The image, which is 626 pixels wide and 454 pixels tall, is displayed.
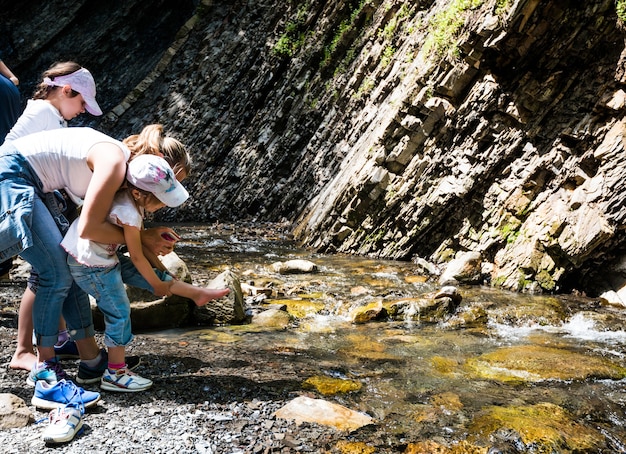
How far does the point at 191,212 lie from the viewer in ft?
60.4

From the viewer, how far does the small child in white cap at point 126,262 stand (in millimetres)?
3395

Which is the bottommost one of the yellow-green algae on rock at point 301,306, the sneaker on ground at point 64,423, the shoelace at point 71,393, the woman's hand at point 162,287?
the yellow-green algae on rock at point 301,306

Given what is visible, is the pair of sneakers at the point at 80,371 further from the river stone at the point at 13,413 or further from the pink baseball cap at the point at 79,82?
the pink baseball cap at the point at 79,82

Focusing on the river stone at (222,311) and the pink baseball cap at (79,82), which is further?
the river stone at (222,311)

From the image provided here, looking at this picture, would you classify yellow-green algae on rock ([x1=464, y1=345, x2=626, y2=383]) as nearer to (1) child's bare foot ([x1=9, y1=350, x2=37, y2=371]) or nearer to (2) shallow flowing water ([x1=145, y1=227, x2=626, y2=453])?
(2) shallow flowing water ([x1=145, y1=227, x2=626, y2=453])

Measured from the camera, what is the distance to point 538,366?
5.09 meters

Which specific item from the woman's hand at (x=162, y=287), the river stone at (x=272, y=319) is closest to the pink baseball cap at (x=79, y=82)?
the woman's hand at (x=162, y=287)

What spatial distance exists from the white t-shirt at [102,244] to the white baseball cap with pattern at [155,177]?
0.16 metres

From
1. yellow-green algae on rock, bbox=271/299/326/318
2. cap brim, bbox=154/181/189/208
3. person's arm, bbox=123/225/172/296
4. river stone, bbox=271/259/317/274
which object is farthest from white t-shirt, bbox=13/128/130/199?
river stone, bbox=271/259/317/274

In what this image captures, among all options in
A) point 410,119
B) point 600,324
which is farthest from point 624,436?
point 410,119

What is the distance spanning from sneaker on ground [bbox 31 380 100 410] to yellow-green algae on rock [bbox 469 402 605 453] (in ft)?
8.75

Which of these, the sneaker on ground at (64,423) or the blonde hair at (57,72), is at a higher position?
the blonde hair at (57,72)

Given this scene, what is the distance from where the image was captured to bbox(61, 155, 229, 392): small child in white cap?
11.1ft

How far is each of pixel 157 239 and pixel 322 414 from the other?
177 cm
